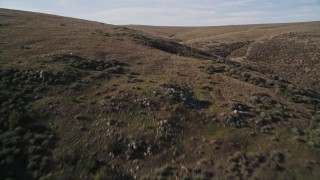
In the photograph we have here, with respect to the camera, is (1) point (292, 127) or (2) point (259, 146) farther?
(1) point (292, 127)

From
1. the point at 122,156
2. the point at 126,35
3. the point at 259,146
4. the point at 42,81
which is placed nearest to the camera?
the point at 122,156

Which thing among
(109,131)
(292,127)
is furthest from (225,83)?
(109,131)

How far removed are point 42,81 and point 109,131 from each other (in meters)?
10.7

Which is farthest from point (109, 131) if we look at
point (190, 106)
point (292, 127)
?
point (292, 127)

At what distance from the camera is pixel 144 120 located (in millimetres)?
23078

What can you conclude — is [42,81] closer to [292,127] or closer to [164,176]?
[164,176]

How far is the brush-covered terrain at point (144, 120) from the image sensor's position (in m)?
18.2

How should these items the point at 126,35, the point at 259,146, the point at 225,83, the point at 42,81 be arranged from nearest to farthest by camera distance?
the point at 259,146 → the point at 42,81 → the point at 225,83 → the point at 126,35

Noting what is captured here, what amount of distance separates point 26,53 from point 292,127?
30041mm

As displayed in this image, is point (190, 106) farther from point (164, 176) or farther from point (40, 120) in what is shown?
point (40, 120)

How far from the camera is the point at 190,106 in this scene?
2581 centimetres

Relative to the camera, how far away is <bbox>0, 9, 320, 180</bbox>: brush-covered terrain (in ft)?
59.6

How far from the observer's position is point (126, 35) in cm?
5647

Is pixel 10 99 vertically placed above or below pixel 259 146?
above
